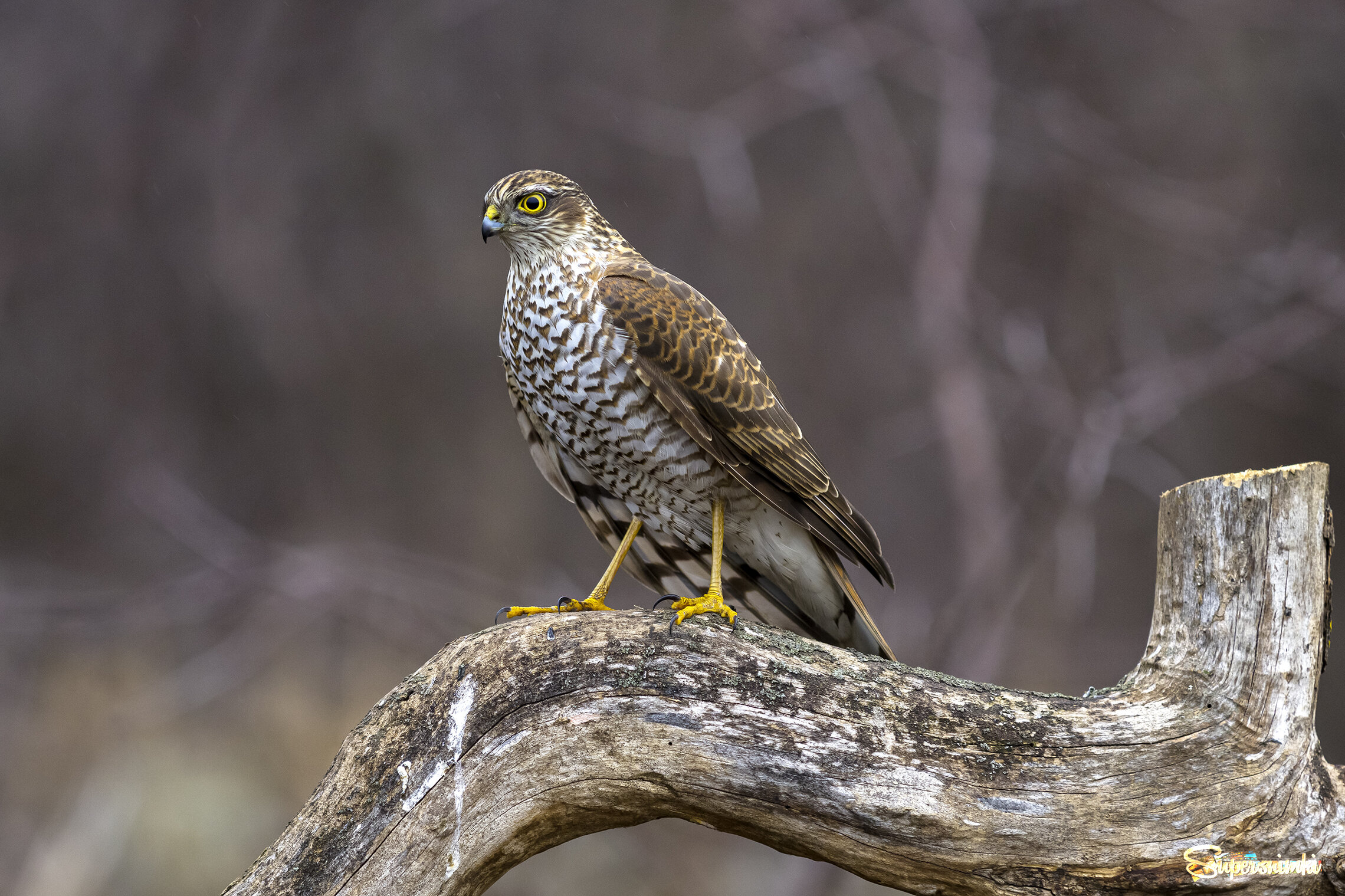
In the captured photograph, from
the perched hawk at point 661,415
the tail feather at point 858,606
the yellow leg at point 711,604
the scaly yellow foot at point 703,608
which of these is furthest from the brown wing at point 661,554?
the scaly yellow foot at point 703,608

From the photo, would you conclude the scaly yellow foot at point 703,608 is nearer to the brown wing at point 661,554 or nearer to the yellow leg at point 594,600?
the yellow leg at point 594,600

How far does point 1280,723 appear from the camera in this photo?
6.48 feet

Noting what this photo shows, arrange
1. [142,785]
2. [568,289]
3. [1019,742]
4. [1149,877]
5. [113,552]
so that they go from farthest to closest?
[113,552], [142,785], [568,289], [1019,742], [1149,877]

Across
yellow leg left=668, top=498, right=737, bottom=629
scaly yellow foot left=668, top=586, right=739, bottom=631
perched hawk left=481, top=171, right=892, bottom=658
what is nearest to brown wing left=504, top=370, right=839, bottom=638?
perched hawk left=481, top=171, right=892, bottom=658

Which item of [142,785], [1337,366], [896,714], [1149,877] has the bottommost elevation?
[1149,877]

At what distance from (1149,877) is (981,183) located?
12.4 feet

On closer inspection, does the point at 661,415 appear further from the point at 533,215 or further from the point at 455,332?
the point at 455,332

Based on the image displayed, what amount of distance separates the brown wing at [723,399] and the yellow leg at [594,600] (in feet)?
1.47

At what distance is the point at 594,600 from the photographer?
251 centimetres

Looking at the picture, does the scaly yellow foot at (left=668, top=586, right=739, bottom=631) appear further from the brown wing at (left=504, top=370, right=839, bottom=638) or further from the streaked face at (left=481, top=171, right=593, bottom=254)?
the streaked face at (left=481, top=171, right=593, bottom=254)

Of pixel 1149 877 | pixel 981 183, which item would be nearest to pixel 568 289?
pixel 1149 877

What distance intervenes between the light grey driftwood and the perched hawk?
30cm

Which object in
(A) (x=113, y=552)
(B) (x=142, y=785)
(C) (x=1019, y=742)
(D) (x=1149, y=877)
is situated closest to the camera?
(D) (x=1149, y=877)

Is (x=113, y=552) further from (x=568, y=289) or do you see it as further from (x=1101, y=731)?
(x=1101, y=731)
